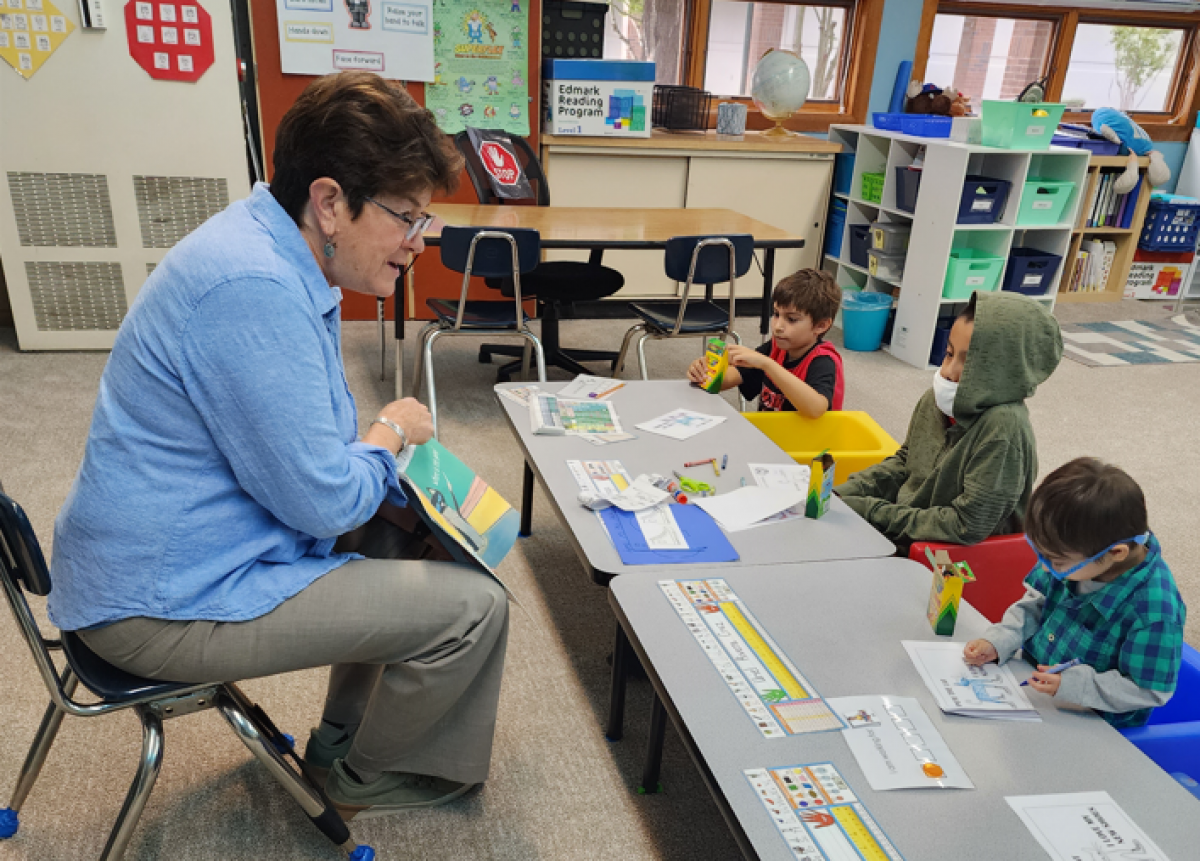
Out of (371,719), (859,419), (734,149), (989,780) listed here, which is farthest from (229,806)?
(734,149)

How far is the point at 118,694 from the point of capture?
51.3 inches

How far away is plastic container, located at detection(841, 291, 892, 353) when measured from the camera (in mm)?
4730

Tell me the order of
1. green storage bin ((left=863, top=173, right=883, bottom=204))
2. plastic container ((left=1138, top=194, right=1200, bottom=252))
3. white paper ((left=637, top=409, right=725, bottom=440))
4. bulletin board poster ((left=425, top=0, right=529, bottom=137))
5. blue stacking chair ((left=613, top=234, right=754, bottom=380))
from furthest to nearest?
plastic container ((left=1138, top=194, right=1200, bottom=252)) < green storage bin ((left=863, top=173, right=883, bottom=204)) < bulletin board poster ((left=425, top=0, right=529, bottom=137)) < blue stacking chair ((left=613, top=234, right=754, bottom=380)) < white paper ((left=637, top=409, right=725, bottom=440))

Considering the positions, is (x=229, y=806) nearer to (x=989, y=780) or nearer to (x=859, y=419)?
(x=989, y=780)

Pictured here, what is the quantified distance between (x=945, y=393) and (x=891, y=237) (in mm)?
2955

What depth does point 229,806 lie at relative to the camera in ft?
5.59

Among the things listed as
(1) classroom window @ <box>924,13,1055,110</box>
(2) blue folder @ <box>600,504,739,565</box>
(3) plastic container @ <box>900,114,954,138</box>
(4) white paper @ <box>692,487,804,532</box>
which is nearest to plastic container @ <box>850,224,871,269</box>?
(3) plastic container @ <box>900,114,954,138</box>

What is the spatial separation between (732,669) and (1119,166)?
5.36 metres

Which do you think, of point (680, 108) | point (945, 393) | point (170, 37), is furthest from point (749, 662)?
point (680, 108)

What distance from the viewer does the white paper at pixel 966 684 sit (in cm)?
133

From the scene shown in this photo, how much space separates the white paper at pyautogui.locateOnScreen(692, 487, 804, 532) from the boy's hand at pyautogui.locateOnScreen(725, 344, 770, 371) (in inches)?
30.3

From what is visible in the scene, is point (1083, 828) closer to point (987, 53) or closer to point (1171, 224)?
point (1171, 224)

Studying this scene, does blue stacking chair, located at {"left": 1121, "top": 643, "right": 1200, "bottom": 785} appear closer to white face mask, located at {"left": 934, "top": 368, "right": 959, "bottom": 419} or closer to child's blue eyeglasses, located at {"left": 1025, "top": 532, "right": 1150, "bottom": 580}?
child's blue eyeglasses, located at {"left": 1025, "top": 532, "right": 1150, "bottom": 580}

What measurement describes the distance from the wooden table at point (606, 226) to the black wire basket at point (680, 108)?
1177mm
